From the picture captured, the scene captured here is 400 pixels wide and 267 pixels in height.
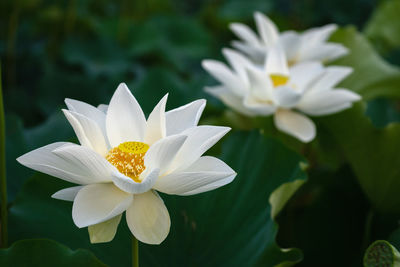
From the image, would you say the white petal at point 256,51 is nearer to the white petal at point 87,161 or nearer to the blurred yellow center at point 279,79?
the blurred yellow center at point 279,79

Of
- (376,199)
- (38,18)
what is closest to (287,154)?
(376,199)

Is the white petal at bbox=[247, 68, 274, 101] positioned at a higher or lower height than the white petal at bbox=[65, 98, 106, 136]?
lower

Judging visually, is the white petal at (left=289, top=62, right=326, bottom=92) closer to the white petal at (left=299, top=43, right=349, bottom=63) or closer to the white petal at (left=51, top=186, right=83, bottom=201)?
the white petal at (left=299, top=43, right=349, bottom=63)

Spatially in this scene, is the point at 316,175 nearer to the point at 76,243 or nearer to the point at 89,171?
the point at 76,243

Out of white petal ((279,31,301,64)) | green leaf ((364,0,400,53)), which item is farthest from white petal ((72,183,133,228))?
green leaf ((364,0,400,53))

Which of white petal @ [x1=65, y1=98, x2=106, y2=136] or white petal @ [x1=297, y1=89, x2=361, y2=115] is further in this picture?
white petal @ [x1=297, y1=89, x2=361, y2=115]

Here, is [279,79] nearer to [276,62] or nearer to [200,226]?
[276,62]

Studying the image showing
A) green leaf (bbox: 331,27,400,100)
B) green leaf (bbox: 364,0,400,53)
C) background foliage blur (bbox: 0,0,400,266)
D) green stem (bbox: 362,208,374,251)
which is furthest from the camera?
green leaf (bbox: 364,0,400,53)

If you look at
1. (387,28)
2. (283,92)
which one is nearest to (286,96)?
(283,92)

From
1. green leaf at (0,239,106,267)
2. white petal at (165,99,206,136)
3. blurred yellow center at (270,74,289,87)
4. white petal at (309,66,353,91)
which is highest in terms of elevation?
white petal at (165,99,206,136)
